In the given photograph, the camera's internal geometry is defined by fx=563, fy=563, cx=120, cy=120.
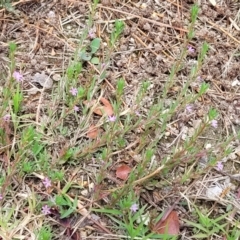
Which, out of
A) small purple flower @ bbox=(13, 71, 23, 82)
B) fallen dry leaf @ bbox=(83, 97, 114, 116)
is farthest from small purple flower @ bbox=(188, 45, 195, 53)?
small purple flower @ bbox=(13, 71, 23, 82)

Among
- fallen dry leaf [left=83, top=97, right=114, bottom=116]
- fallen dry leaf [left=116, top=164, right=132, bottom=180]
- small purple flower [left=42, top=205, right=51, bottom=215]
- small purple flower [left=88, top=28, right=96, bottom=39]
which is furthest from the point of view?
small purple flower [left=88, top=28, right=96, bottom=39]

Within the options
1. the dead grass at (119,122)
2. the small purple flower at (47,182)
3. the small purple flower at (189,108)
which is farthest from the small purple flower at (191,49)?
the small purple flower at (47,182)

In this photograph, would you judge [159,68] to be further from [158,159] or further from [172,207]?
[172,207]

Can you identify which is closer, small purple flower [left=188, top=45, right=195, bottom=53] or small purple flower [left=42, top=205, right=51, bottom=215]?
small purple flower [left=42, top=205, right=51, bottom=215]

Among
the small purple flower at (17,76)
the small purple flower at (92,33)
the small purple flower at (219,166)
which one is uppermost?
the small purple flower at (92,33)

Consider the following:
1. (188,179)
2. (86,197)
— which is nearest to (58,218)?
(86,197)

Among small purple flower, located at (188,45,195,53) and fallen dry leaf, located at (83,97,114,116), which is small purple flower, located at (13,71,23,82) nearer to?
fallen dry leaf, located at (83,97,114,116)

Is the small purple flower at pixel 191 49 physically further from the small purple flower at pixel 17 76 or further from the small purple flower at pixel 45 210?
the small purple flower at pixel 45 210
